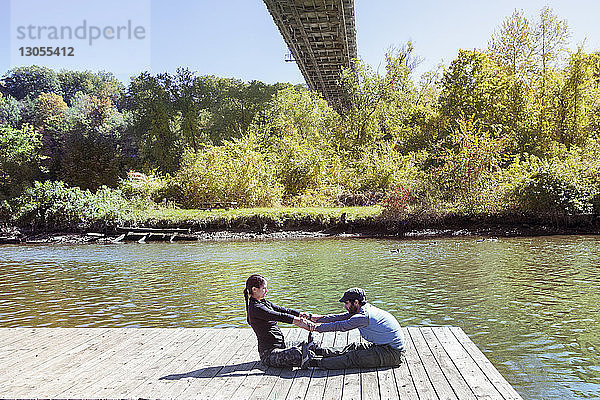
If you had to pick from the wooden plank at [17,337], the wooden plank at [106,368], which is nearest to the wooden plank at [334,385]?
the wooden plank at [106,368]

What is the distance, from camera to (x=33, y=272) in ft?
42.6

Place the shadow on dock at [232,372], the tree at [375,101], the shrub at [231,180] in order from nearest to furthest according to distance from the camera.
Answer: the shadow on dock at [232,372] < the shrub at [231,180] < the tree at [375,101]

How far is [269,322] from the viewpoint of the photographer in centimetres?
476

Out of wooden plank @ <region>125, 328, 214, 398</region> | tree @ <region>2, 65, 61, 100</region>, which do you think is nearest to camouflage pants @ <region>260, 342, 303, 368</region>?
wooden plank @ <region>125, 328, 214, 398</region>

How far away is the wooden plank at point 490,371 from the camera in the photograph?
3956 mm

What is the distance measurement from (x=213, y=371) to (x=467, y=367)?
2151mm

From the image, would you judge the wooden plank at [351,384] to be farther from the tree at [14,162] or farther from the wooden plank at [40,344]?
the tree at [14,162]

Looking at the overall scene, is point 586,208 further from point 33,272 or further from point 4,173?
point 4,173

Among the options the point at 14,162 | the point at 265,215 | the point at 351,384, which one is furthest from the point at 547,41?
the point at 14,162

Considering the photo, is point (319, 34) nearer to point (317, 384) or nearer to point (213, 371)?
point (213, 371)

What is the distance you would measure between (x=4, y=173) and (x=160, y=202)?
1026cm

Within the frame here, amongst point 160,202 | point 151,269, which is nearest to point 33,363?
point 151,269

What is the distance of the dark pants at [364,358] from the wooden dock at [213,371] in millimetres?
59

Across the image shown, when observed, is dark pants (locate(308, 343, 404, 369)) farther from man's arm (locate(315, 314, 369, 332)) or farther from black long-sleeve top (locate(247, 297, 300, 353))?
black long-sleeve top (locate(247, 297, 300, 353))
